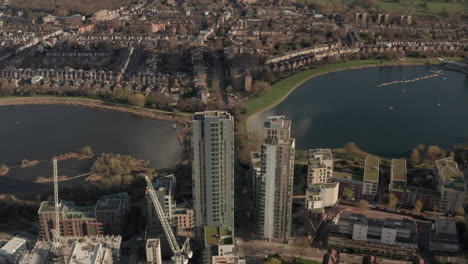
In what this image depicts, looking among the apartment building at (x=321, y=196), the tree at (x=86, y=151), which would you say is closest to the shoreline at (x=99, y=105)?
the tree at (x=86, y=151)

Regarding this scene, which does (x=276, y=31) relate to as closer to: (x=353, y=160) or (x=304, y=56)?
(x=304, y=56)

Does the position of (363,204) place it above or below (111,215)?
below

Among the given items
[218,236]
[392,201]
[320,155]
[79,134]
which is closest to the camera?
[218,236]

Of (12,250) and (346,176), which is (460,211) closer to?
(346,176)

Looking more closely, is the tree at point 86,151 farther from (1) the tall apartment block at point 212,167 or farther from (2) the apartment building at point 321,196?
(2) the apartment building at point 321,196

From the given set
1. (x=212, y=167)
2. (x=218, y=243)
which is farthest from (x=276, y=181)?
(x=218, y=243)

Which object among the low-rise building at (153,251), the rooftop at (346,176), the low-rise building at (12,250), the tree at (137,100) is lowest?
the low-rise building at (12,250)

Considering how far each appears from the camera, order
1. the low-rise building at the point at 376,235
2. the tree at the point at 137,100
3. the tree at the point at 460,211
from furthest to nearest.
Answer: the tree at the point at 137,100 < the tree at the point at 460,211 < the low-rise building at the point at 376,235
